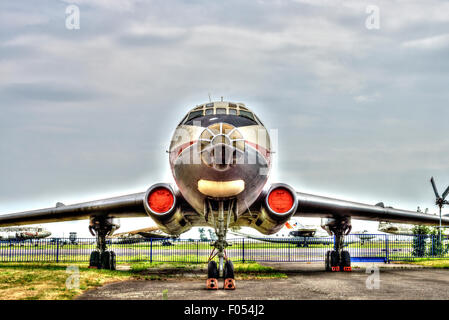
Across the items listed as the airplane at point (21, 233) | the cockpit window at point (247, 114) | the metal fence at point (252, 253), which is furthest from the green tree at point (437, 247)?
the airplane at point (21, 233)

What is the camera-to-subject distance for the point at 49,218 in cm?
1487

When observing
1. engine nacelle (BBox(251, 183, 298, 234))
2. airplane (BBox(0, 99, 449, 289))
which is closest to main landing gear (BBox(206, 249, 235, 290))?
airplane (BBox(0, 99, 449, 289))

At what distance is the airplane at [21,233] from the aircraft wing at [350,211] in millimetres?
45712

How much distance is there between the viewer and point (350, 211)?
46.5 ft

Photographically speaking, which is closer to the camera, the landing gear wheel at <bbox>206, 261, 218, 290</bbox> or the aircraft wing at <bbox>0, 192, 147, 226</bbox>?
Result: the landing gear wheel at <bbox>206, 261, 218, 290</bbox>

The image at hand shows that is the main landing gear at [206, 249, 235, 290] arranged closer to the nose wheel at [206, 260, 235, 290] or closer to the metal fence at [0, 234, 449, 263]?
the nose wheel at [206, 260, 235, 290]

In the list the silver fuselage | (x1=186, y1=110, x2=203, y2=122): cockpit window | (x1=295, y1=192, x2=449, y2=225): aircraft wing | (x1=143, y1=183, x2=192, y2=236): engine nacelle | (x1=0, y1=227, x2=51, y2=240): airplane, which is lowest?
(x1=0, y1=227, x2=51, y2=240): airplane

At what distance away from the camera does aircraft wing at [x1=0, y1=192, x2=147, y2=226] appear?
1332cm

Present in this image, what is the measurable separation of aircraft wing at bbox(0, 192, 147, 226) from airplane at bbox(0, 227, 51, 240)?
39.1 metres

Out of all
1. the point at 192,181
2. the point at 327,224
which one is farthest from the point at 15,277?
the point at 327,224

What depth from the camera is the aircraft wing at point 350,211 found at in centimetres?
1317
